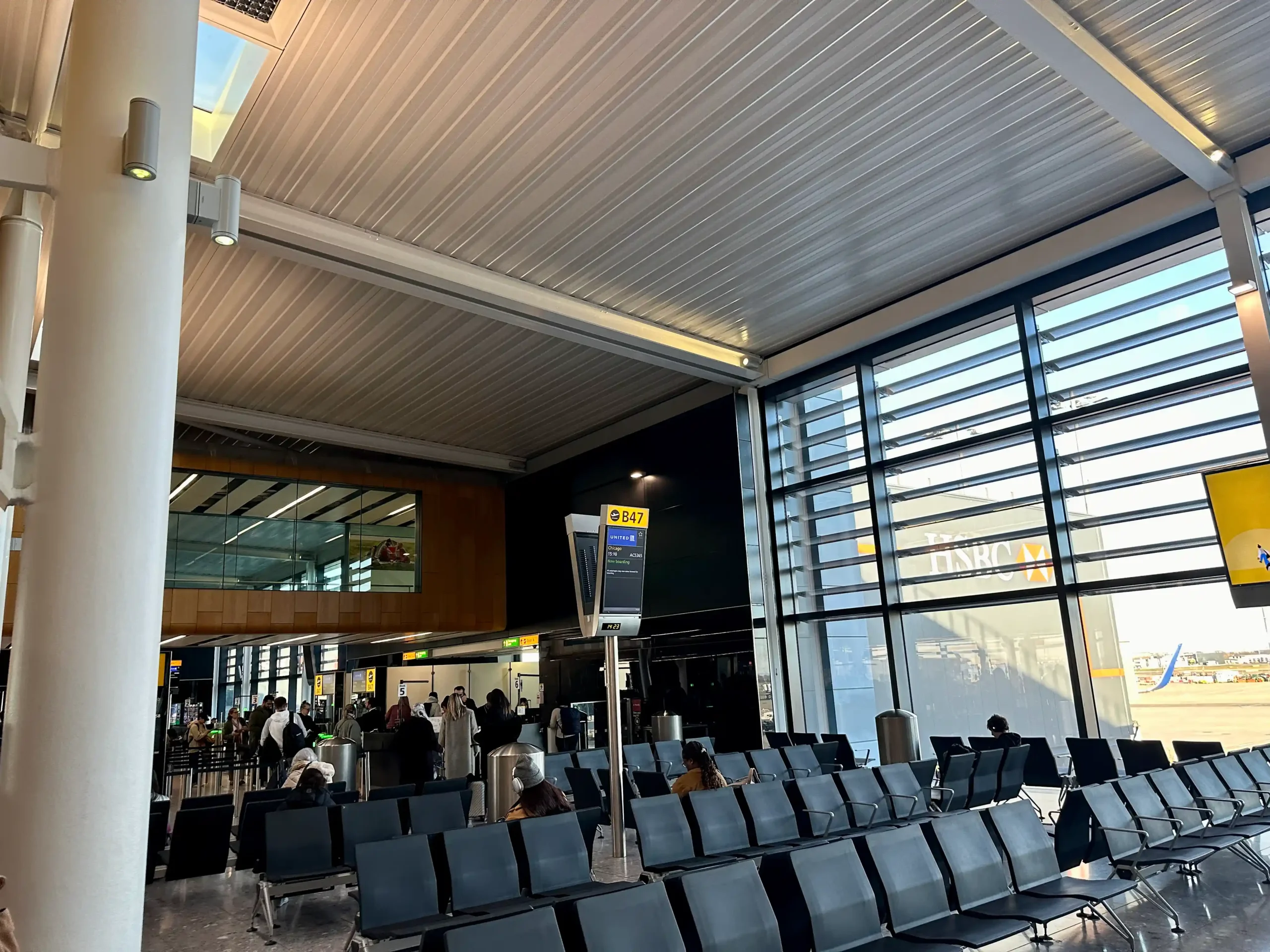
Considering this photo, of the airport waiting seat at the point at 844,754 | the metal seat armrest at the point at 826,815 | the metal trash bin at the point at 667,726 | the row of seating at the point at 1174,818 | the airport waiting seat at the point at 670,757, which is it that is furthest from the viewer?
the metal trash bin at the point at 667,726

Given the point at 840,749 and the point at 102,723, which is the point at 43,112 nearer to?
the point at 102,723

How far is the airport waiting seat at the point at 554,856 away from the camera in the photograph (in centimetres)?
473

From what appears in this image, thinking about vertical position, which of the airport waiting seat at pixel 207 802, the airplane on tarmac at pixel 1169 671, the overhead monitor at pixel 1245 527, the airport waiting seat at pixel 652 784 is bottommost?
the airport waiting seat at pixel 652 784

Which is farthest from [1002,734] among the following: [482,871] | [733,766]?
[482,871]

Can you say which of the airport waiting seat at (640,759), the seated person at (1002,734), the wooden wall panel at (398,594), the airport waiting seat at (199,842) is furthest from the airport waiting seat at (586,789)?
the wooden wall panel at (398,594)

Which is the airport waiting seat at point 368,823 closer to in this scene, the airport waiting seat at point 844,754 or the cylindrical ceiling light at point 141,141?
the cylindrical ceiling light at point 141,141

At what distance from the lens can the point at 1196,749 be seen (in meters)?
7.65

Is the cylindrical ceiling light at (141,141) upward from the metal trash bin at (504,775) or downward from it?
upward

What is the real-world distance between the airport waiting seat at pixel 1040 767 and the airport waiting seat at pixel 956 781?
3.73 ft

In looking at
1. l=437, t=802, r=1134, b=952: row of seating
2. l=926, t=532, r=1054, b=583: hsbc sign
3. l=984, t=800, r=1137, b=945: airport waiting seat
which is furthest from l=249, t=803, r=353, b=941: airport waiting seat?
l=926, t=532, r=1054, b=583: hsbc sign

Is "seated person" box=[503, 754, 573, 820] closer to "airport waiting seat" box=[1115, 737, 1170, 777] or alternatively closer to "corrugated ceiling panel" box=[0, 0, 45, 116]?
"airport waiting seat" box=[1115, 737, 1170, 777]

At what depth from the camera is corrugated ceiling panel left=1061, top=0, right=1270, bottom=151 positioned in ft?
22.2

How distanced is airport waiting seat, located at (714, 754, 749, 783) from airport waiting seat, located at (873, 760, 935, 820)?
1567mm

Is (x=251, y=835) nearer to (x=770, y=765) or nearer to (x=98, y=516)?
(x=98, y=516)
